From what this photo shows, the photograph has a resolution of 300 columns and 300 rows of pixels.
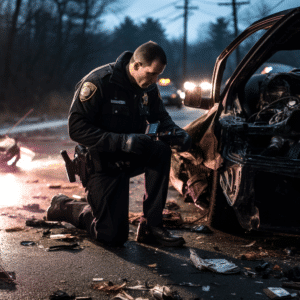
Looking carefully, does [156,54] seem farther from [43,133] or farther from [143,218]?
→ [43,133]

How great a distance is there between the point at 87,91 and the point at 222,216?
1642 mm

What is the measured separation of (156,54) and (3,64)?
21.3 metres

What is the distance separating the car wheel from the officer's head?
46.2 inches

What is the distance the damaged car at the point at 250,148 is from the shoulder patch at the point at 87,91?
111 cm

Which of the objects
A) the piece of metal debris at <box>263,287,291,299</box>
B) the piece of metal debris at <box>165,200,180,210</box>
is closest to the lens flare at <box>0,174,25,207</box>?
the piece of metal debris at <box>165,200,180,210</box>

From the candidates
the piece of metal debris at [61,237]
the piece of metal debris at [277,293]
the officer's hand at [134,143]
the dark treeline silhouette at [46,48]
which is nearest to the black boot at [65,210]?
the piece of metal debris at [61,237]

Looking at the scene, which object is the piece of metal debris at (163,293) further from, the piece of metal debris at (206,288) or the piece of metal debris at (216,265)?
the piece of metal debris at (216,265)

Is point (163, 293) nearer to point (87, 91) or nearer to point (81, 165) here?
point (81, 165)

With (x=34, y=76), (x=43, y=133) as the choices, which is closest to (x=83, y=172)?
(x=43, y=133)

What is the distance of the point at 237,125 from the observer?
3916 millimetres

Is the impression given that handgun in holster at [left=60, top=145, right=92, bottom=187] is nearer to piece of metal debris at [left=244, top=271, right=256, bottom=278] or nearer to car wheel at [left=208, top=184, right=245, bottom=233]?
car wheel at [left=208, top=184, right=245, bottom=233]

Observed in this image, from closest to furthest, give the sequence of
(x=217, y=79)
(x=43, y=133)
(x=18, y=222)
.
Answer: (x=18, y=222), (x=217, y=79), (x=43, y=133)

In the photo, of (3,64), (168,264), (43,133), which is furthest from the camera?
(3,64)

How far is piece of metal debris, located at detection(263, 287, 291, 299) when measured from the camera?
106 inches
